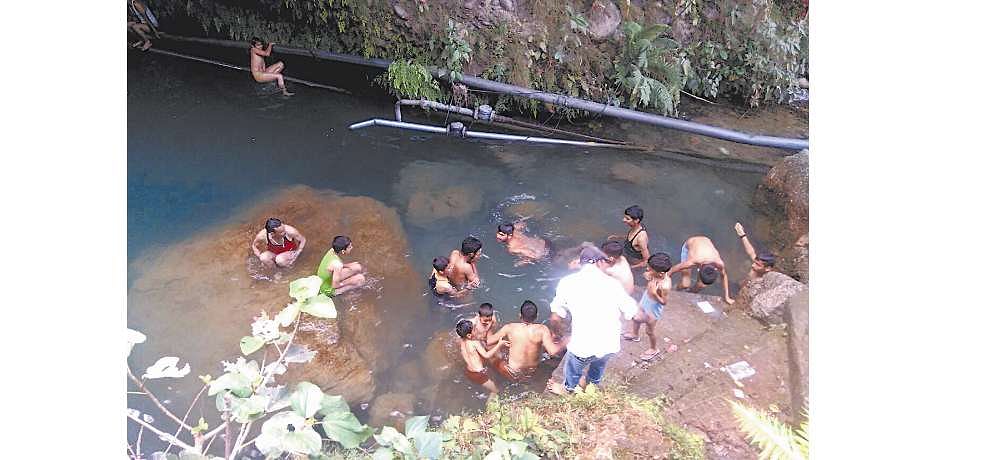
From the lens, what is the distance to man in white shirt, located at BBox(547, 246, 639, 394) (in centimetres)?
349

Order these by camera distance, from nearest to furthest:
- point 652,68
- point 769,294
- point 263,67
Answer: point 769,294 < point 652,68 < point 263,67

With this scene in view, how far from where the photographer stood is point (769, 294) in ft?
12.7

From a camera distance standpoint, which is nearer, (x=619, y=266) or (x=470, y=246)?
(x=619, y=266)

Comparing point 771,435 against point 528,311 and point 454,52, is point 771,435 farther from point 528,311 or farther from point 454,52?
point 454,52

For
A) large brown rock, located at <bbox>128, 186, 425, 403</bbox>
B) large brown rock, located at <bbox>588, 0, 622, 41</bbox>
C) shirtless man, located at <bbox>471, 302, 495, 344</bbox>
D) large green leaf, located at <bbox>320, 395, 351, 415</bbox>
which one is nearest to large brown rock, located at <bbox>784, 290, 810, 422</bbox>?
shirtless man, located at <bbox>471, 302, 495, 344</bbox>

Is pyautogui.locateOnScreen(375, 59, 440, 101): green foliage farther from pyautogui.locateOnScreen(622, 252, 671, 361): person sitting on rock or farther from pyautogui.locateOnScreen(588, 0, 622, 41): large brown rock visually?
pyautogui.locateOnScreen(622, 252, 671, 361): person sitting on rock

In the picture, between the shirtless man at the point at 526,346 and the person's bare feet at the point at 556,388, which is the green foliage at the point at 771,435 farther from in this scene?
the shirtless man at the point at 526,346

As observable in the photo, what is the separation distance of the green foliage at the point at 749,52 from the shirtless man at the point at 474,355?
10.0ft

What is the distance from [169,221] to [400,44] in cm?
266

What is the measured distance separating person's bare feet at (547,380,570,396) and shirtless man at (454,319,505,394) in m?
0.33

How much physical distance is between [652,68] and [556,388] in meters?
3.10

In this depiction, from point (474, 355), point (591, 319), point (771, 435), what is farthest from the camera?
point (474, 355)

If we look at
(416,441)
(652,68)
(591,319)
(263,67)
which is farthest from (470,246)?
(263,67)
